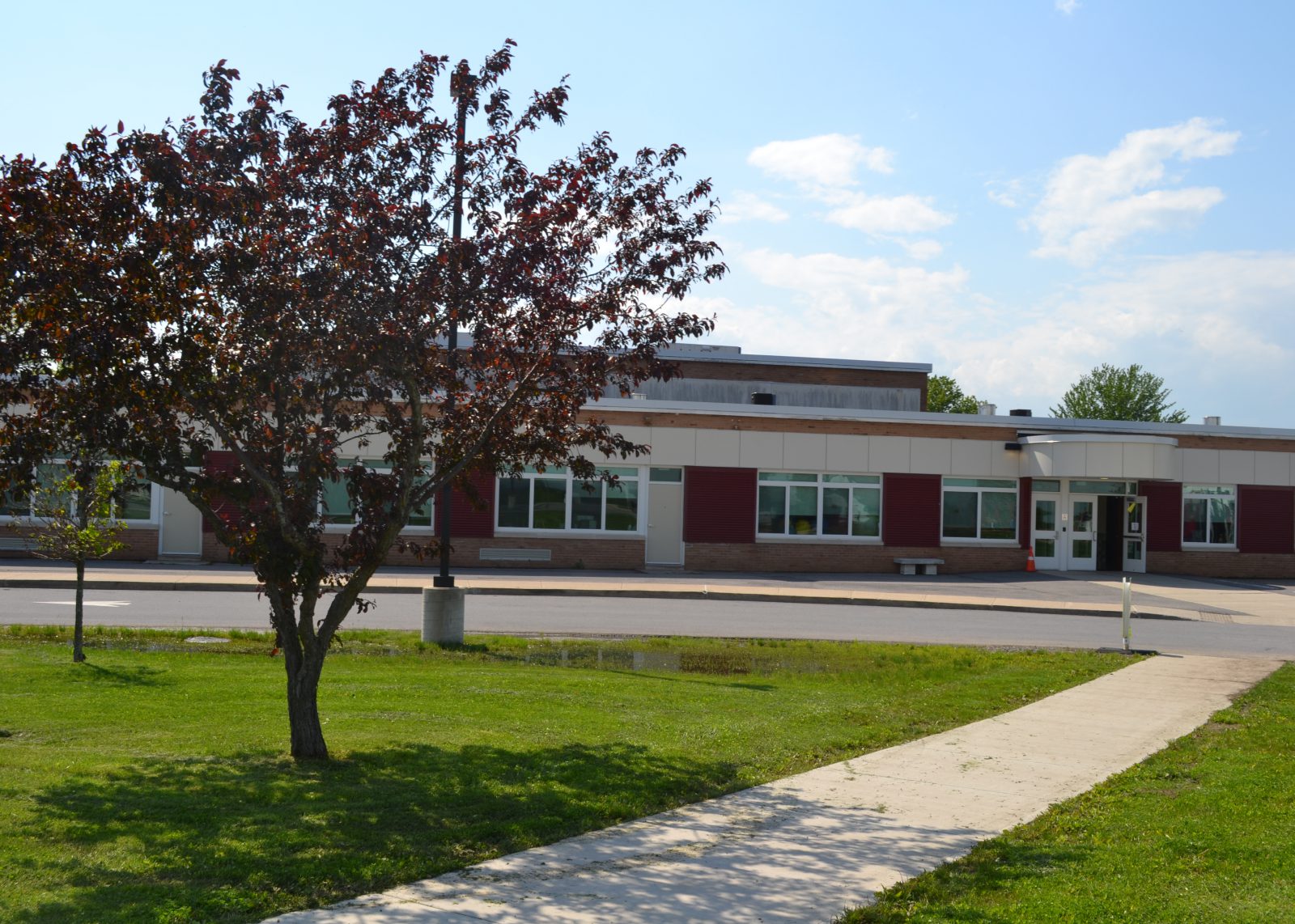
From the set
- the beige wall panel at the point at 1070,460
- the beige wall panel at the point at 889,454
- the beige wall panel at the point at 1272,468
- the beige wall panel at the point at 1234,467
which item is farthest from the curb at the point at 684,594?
the beige wall panel at the point at 1272,468

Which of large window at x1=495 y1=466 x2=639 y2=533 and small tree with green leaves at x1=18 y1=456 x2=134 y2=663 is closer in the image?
small tree with green leaves at x1=18 y1=456 x2=134 y2=663

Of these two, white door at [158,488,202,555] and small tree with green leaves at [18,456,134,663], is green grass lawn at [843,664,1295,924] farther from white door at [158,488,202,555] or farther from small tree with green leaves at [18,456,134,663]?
white door at [158,488,202,555]

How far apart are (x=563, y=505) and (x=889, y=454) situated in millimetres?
9158

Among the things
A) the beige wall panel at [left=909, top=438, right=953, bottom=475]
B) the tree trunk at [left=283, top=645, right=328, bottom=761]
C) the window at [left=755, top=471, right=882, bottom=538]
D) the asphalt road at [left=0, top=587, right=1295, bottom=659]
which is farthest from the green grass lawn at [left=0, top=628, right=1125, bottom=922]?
the beige wall panel at [left=909, top=438, right=953, bottom=475]

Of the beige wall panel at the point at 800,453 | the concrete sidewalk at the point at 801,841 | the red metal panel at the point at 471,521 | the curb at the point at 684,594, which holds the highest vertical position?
the beige wall panel at the point at 800,453

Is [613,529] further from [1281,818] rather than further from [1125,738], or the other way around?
[1281,818]

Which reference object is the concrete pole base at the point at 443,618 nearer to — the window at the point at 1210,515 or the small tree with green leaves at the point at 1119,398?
the window at the point at 1210,515

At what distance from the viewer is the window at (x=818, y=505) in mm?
34344

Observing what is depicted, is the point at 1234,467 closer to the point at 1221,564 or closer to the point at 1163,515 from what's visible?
A: the point at 1163,515

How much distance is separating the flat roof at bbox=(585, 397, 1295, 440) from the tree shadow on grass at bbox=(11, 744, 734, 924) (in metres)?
24.0

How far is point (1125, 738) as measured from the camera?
10930 mm

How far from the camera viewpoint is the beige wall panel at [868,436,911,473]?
114ft

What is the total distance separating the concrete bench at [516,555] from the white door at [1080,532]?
15.0 metres

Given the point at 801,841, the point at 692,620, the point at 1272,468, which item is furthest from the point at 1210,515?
the point at 801,841
